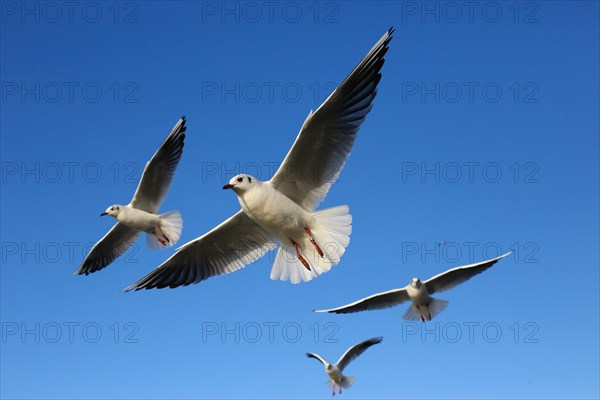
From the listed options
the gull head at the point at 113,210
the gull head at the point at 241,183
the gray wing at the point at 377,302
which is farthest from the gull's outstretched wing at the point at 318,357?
the gull head at the point at 241,183

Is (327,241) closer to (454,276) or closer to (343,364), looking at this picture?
(454,276)

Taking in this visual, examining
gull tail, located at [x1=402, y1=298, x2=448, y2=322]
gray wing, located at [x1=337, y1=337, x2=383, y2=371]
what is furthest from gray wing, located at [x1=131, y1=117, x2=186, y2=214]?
gray wing, located at [x1=337, y1=337, x2=383, y2=371]

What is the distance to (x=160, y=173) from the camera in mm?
8742

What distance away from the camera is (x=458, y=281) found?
815cm

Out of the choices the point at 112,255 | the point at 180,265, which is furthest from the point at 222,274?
the point at 112,255

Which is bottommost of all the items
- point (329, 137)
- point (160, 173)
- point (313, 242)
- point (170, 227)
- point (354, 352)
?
point (313, 242)

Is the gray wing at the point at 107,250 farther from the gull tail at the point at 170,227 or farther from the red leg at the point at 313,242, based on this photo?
the red leg at the point at 313,242

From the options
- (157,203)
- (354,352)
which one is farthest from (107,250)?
(354,352)

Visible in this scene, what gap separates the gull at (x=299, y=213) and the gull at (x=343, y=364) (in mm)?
4775

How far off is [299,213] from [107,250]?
506cm

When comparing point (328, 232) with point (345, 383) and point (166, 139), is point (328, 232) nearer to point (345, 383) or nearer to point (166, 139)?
point (166, 139)

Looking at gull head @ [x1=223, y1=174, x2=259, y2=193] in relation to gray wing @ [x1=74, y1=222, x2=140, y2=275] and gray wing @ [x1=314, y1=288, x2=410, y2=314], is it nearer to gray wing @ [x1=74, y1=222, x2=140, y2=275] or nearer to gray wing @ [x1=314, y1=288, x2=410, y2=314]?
gray wing @ [x1=314, y1=288, x2=410, y2=314]

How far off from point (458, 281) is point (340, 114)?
3696mm

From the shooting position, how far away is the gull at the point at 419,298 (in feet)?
26.5
